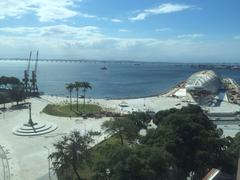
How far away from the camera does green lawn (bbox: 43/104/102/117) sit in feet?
262

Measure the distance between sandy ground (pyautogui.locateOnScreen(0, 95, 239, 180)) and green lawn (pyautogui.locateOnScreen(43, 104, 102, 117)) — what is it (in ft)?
7.20

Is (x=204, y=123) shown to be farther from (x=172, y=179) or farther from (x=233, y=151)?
(x=172, y=179)

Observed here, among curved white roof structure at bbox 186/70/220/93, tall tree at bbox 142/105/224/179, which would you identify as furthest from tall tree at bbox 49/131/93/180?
curved white roof structure at bbox 186/70/220/93

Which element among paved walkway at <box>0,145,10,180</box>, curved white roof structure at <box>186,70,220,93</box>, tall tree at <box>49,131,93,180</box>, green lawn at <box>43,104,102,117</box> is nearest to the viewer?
tall tree at <box>49,131,93,180</box>

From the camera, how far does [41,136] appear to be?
6009 cm

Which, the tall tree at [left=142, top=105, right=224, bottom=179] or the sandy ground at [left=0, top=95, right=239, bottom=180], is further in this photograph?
the sandy ground at [left=0, top=95, right=239, bottom=180]

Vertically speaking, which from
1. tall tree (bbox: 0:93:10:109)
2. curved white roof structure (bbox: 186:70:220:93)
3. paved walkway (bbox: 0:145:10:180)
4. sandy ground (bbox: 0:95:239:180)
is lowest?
paved walkway (bbox: 0:145:10:180)

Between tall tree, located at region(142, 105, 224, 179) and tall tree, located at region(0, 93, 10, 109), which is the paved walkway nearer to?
tall tree, located at region(142, 105, 224, 179)

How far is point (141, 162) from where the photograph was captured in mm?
30672

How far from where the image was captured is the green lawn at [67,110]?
80.0 metres

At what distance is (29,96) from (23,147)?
57011mm

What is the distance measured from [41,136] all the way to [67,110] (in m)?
24.6

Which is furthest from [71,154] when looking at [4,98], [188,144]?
[4,98]

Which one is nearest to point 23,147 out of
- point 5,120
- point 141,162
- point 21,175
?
point 21,175
